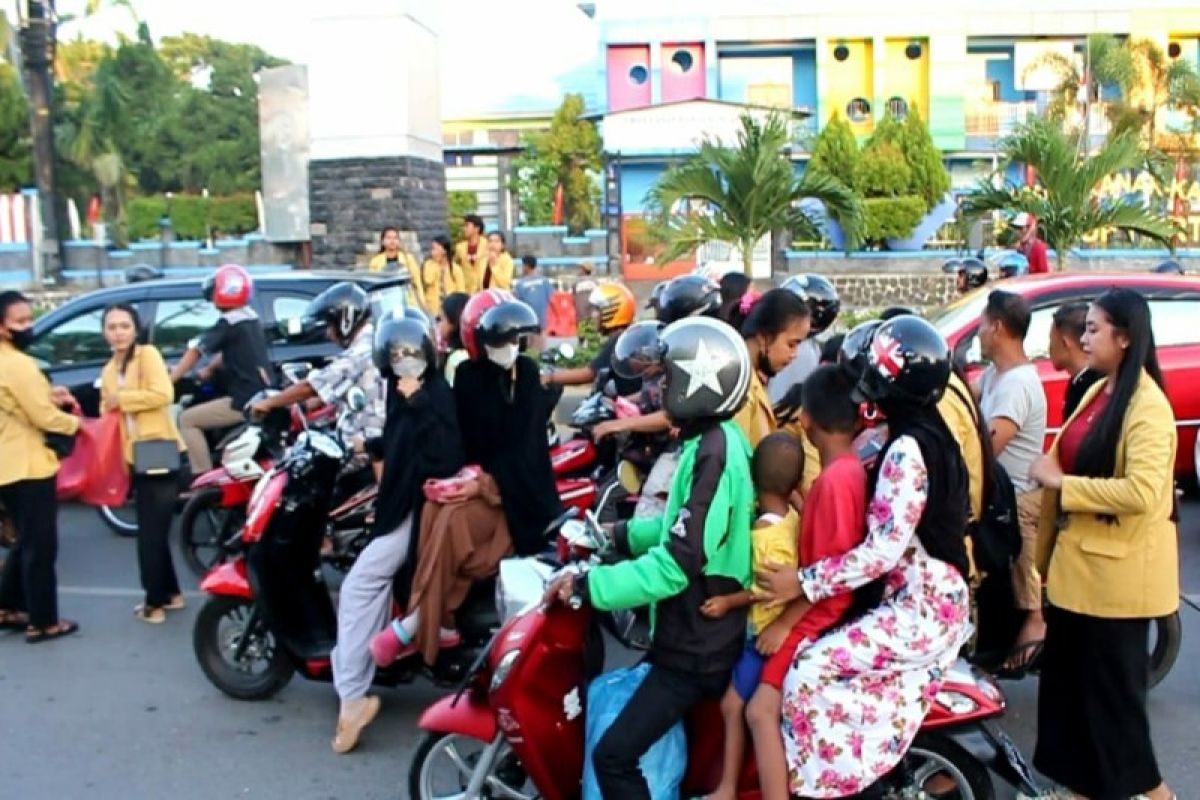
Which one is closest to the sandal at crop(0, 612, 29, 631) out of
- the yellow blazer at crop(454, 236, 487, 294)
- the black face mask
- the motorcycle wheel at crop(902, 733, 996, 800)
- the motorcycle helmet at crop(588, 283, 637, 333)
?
the black face mask

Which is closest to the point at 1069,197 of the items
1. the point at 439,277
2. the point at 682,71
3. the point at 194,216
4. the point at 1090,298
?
the point at 1090,298

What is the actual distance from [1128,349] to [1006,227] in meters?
12.7

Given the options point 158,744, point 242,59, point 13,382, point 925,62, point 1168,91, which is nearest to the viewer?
point 158,744

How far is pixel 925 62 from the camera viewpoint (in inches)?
1492

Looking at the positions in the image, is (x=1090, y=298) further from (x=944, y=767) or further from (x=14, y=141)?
(x=14, y=141)

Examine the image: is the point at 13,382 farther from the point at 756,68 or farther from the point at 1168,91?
the point at 756,68

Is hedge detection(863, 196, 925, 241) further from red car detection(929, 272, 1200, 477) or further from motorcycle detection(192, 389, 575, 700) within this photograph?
motorcycle detection(192, 389, 575, 700)

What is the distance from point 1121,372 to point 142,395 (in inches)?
189

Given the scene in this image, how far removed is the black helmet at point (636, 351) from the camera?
6.10m

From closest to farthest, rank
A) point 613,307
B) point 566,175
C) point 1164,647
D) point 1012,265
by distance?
point 1164,647
point 613,307
point 1012,265
point 566,175

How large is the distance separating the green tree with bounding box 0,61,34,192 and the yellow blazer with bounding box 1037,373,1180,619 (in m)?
37.5

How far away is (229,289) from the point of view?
7.70 m

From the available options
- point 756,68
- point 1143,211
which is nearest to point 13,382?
point 1143,211

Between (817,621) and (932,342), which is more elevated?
(932,342)
